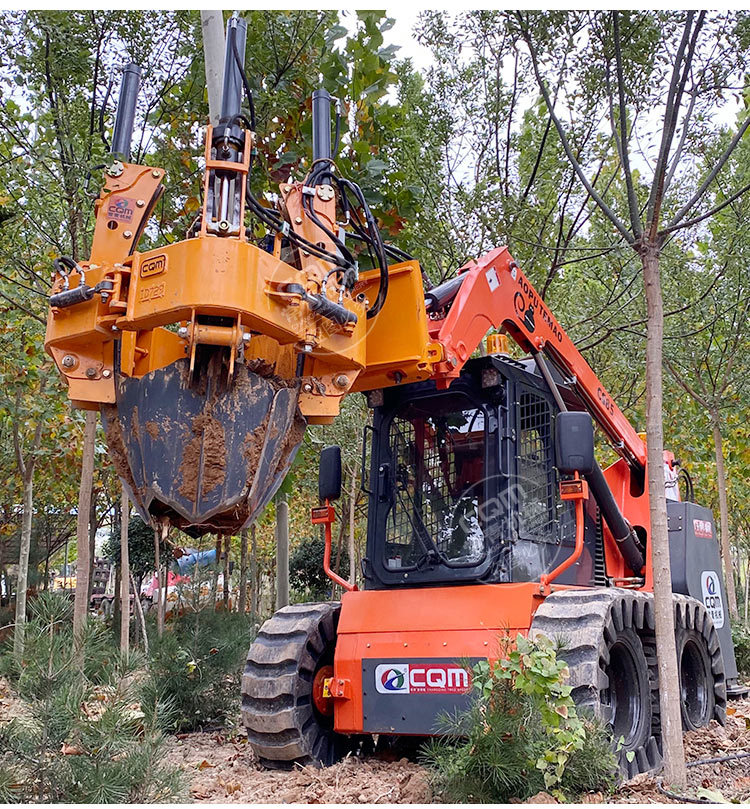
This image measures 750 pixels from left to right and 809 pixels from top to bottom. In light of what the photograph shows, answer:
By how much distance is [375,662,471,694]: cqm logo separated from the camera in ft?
17.9

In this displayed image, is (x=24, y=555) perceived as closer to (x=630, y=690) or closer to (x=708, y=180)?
(x=630, y=690)

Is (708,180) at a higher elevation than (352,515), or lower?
higher

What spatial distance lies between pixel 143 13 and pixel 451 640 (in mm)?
7272

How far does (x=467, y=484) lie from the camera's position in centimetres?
615

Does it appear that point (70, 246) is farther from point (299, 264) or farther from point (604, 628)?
point (604, 628)

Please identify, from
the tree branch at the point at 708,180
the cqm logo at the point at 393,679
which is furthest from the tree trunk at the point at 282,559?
the tree branch at the point at 708,180

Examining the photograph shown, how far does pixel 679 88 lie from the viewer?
5711 mm

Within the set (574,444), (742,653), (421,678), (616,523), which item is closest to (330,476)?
(421,678)

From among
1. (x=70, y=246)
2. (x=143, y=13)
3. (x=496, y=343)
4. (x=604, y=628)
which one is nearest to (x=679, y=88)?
(x=496, y=343)

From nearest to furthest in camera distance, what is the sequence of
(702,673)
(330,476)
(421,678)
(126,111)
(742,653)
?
(126,111), (421,678), (330,476), (702,673), (742,653)

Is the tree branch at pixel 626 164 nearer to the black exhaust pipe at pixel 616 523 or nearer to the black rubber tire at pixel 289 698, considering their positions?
the black exhaust pipe at pixel 616 523

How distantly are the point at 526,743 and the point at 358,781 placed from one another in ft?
4.63

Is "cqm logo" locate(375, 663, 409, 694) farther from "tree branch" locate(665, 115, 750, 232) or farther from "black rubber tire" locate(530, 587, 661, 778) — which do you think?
"tree branch" locate(665, 115, 750, 232)

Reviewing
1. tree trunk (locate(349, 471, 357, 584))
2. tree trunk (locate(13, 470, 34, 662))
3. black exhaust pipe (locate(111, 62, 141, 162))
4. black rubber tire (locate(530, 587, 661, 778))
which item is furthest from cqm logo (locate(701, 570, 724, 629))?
tree trunk (locate(349, 471, 357, 584))
